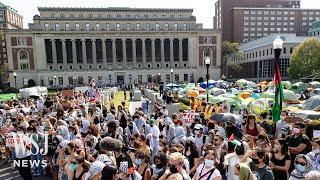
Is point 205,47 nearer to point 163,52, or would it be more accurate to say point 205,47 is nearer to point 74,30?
point 163,52

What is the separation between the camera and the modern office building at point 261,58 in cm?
8112

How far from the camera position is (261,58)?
87250 millimetres

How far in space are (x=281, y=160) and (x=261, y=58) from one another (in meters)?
85.8

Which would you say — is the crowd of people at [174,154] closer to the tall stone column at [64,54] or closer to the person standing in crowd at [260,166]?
the person standing in crowd at [260,166]

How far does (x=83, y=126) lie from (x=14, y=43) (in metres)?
84.9

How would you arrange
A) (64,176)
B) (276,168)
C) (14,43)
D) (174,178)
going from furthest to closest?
(14,43), (64,176), (276,168), (174,178)

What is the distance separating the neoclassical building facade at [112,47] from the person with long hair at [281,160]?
3299 inches

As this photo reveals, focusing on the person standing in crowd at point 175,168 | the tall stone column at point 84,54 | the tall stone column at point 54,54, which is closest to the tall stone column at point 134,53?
the tall stone column at point 84,54

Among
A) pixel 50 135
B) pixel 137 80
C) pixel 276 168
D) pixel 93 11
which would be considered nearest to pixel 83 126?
pixel 50 135

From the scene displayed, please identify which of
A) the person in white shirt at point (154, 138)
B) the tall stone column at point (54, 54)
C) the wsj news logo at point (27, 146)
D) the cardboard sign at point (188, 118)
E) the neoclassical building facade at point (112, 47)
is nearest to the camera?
the wsj news logo at point (27, 146)

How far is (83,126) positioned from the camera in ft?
36.6

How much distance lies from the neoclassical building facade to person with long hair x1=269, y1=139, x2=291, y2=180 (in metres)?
83.8

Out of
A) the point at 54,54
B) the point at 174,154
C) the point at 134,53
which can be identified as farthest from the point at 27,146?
the point at 54,54

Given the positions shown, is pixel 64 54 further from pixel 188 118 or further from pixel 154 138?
pixel 154 138
